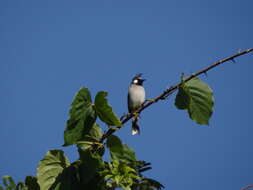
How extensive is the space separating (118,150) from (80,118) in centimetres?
41

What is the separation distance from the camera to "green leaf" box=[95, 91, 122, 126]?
329 centimetres

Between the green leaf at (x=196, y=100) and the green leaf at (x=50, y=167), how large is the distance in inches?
42.2

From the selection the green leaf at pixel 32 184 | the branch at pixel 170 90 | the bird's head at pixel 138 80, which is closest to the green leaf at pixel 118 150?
the branch at pixel 170 90

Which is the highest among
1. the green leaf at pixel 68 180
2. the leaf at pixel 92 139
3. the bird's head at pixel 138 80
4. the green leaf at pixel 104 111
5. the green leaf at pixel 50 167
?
the bird's head at pixel 138 80

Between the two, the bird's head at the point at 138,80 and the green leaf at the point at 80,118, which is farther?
the bird's head at the point at 138,80

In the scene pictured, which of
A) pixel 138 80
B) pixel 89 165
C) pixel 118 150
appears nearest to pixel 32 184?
pixel 89 165

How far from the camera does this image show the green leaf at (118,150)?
3328 millimetres

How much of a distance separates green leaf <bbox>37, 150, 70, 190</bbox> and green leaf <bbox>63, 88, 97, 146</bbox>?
0.48 feet

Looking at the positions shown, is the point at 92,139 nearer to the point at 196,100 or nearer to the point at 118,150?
the point at 118,150

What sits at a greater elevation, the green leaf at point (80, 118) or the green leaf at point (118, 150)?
the green leaf at point (80, 118)

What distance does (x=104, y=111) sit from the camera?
3324mm

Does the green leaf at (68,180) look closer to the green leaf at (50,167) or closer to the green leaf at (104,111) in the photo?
the green leaf at (50,167)

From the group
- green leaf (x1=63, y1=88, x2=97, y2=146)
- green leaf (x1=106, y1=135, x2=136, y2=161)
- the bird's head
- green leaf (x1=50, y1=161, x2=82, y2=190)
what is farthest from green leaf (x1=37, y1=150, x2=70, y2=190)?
the bird's head

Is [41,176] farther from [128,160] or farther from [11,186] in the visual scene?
[128,160]
